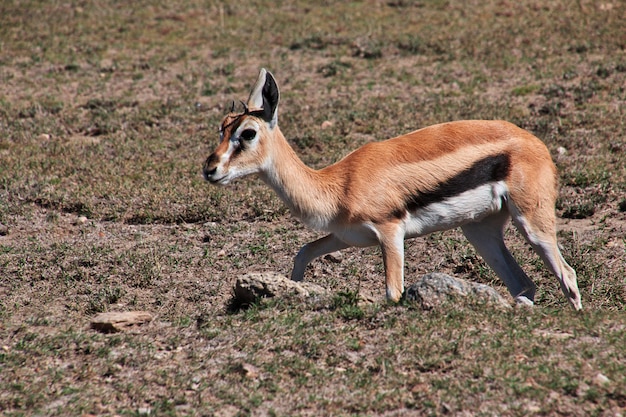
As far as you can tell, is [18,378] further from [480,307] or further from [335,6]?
[335,6]

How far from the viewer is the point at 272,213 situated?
8.52 m

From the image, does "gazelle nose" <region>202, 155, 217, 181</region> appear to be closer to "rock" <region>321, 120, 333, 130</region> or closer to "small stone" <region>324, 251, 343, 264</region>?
"small stone" <region>324, 251, 343, 264</region>

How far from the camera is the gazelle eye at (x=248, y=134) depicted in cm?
625

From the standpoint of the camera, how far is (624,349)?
5.12 meters

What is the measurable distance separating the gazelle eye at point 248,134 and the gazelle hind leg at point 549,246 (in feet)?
6.47

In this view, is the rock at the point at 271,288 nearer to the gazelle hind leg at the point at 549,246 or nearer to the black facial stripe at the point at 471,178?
the black facial stripe at the point at 471,178

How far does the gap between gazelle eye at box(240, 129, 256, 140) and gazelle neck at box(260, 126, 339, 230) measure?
192 mm

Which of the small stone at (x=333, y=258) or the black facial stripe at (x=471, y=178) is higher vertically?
the black facial stripe at (x=471, y=178)

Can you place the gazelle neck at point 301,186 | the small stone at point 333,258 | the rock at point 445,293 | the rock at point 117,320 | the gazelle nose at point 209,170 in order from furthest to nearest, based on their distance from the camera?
the small stone at point 333,258 < the gazelle neck at point 301,186 < the gazelle nose at point 209,170 < the rock at point 117,320 < the rock at point 445,293

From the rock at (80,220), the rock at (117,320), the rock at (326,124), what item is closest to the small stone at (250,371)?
the rock at (117,320)

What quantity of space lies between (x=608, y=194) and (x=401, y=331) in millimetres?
3947

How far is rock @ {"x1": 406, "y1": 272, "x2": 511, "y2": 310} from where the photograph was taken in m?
5.87

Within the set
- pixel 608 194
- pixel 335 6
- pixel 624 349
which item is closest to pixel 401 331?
pixel 624 349

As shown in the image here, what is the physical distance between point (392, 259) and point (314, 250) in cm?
70
